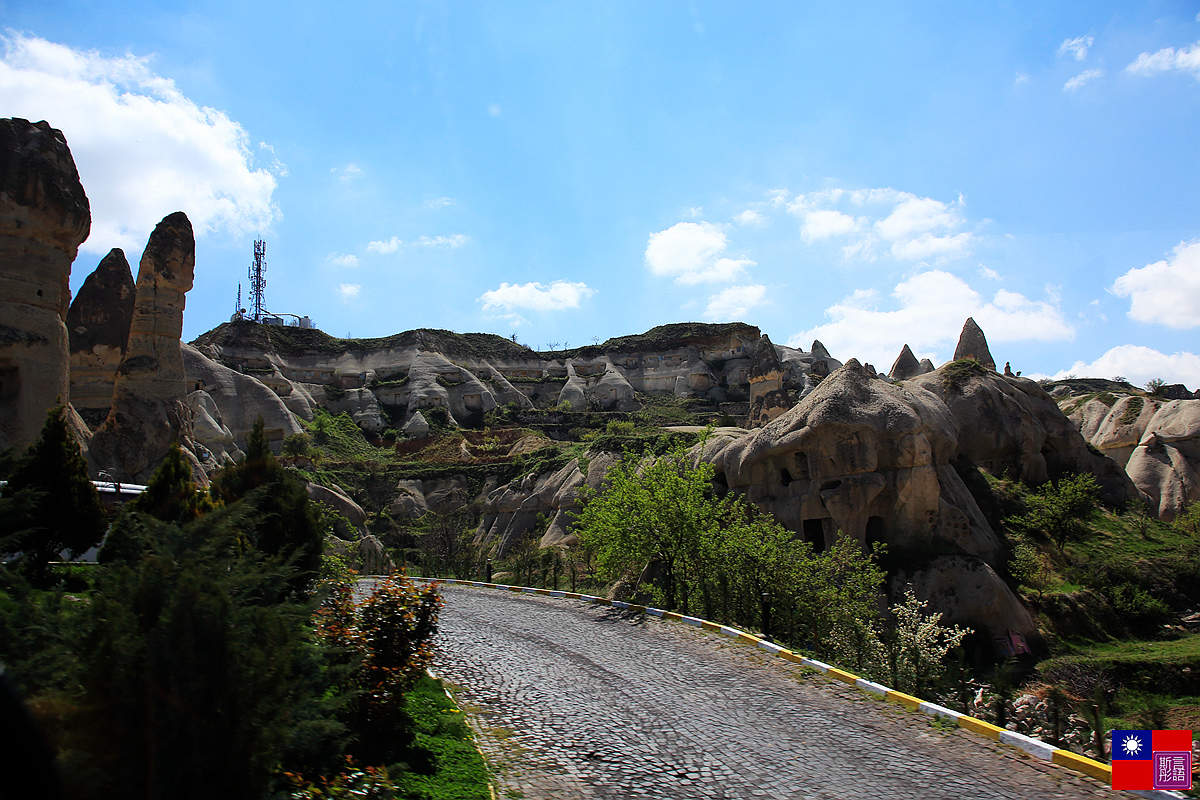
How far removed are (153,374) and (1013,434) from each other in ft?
119

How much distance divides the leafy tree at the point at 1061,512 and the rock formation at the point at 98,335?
1528 inches

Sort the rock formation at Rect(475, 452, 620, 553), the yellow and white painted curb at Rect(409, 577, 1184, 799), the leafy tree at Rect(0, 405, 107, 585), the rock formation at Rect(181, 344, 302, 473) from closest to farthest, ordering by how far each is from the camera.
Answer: the yellow and white painted curb at Rect(409, 577, 1184, 799) < the leafy tree at Rect(0, 405, 107, 585) < the rock formation at Rect(475, 452, 620, 553) < the rock formation at Rect(181, 344, 302, 473)

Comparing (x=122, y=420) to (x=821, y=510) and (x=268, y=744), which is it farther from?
(x=268, y=744)

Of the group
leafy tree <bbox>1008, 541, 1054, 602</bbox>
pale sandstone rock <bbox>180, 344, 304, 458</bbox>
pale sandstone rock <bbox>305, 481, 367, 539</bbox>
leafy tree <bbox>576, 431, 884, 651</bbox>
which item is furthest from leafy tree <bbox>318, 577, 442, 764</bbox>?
pale sandstone rock <bbox>180, 344, 304, 458</bbox>

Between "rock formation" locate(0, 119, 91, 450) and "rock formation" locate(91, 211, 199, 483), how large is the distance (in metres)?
3.86

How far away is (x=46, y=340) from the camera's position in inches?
871

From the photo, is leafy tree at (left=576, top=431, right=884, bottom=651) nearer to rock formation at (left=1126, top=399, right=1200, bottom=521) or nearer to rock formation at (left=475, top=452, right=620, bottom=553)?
rock formation at (left=475, top=452, right=620, bottom=553)

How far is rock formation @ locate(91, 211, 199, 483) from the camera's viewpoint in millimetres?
26406

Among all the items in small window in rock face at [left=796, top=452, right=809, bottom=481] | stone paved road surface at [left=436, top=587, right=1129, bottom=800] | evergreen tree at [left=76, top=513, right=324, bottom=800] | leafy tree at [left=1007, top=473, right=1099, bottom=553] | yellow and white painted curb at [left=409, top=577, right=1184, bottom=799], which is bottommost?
stone paved road surface at [left=436, top=587, right=1129, bottom=800]

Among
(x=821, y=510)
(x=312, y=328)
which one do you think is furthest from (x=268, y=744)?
(x=312, y=328)

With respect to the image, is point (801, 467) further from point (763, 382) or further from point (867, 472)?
point (763, 382)

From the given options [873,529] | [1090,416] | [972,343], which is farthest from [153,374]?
[1090,416]

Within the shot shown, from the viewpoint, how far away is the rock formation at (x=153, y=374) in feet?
86.6

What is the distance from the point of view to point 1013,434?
29641 mm
